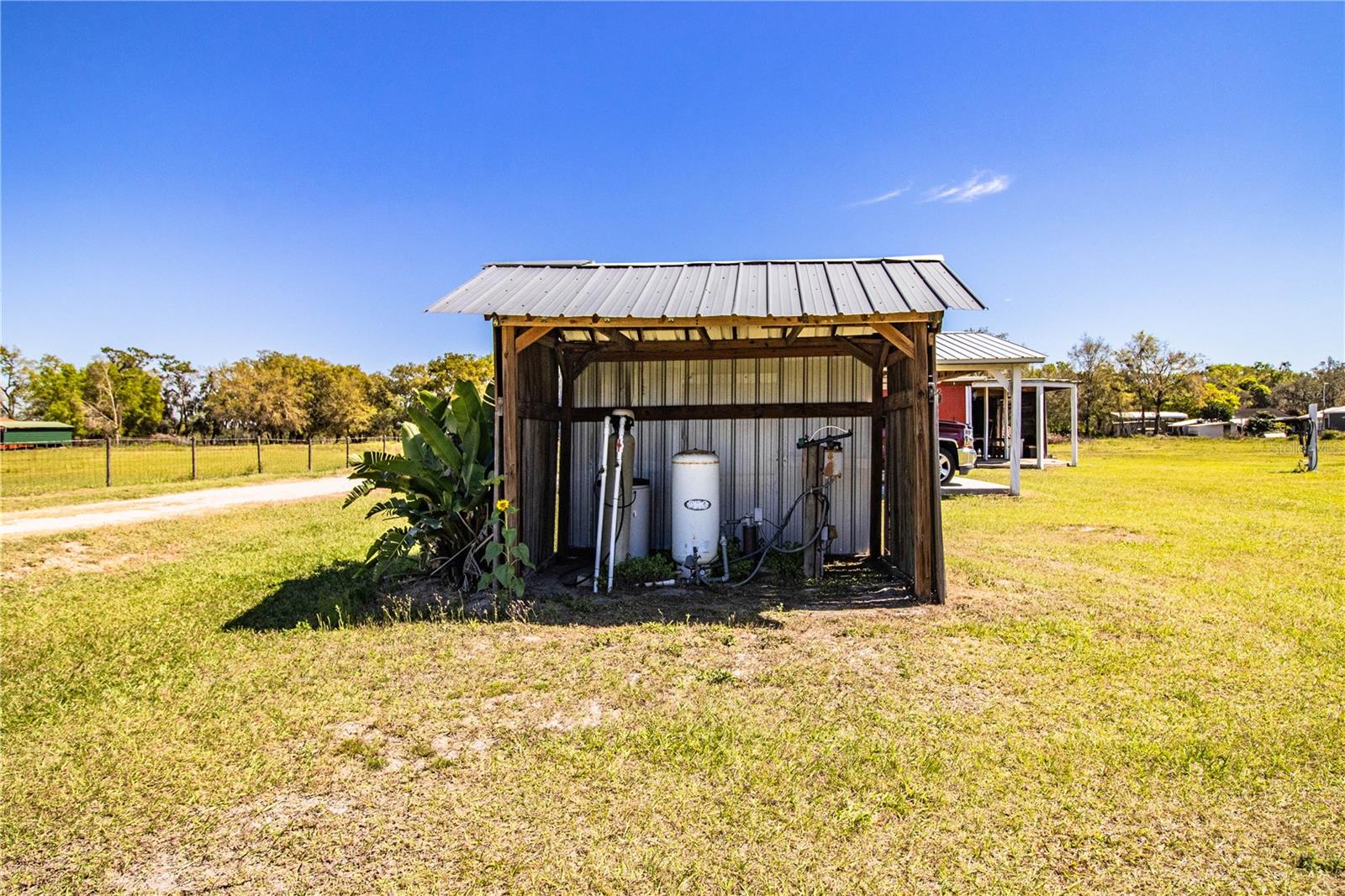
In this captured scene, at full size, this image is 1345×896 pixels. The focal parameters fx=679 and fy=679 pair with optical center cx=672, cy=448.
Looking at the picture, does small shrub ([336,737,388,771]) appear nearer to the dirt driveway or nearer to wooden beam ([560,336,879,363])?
wooden beam ([560,336,879,363])

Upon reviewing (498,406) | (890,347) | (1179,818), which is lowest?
(1179,818)

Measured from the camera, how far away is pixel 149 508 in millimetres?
10359

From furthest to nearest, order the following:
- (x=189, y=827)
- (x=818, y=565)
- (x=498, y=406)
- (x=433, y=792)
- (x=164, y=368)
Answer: (x=164, y=368) < (x=818, y=565) < (x=498, y=406) < (x=433, y=792) < (x=189, y=827)

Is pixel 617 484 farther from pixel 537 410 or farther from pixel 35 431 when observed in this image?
pixel 35 431

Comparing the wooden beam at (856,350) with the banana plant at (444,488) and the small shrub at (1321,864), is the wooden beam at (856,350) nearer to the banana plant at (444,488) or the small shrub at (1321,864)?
the banana plant at (444,488)

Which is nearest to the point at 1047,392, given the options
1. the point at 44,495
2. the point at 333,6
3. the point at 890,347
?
the point at 890,347

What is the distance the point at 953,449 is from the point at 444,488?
11493 mm

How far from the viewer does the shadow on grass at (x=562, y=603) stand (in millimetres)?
4984

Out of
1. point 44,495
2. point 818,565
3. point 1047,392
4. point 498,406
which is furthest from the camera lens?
point 1047,392

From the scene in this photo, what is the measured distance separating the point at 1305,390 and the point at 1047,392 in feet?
123

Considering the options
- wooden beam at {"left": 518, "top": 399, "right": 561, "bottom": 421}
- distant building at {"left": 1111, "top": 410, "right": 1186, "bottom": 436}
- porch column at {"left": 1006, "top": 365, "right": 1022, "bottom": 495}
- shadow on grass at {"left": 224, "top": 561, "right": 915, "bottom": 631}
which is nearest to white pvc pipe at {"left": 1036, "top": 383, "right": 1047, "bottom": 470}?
porch column at {"left": 1006, "top": 365, "right": 1022, "bottom": 495}

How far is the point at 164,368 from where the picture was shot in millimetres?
64625

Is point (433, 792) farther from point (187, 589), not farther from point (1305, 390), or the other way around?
point (1305, 390)

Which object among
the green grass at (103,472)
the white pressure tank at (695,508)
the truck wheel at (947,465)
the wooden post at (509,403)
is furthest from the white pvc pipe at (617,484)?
the green grass at (103,472)
